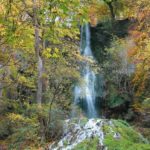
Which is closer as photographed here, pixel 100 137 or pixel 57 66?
pixel 100 137

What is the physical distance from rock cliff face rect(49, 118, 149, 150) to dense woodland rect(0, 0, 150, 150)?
1.73m

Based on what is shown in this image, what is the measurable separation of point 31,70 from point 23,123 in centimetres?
329

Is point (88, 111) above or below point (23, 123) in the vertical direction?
below

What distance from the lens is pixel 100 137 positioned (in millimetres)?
6492

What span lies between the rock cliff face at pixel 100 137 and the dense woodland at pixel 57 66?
5.68 ft

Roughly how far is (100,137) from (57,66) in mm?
4072

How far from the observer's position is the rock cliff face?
20.0 ft

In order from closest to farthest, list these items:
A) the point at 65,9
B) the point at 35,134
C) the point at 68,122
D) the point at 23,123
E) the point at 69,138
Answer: the point at 65,9 → the point at 69,138 → the point at 68,122 → the point at 35,134 → the point at 23,123

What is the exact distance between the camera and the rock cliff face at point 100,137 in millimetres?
6105

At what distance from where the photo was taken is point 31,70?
13.2m

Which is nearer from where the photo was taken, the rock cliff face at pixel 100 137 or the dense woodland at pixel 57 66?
the dense woodland at pixel 57 66

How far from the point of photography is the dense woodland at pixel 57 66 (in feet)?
13.5

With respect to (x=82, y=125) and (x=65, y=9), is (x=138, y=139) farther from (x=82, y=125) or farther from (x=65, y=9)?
(x=65, y=9)

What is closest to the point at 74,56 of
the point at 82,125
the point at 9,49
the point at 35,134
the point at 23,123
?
the point at 9,49
